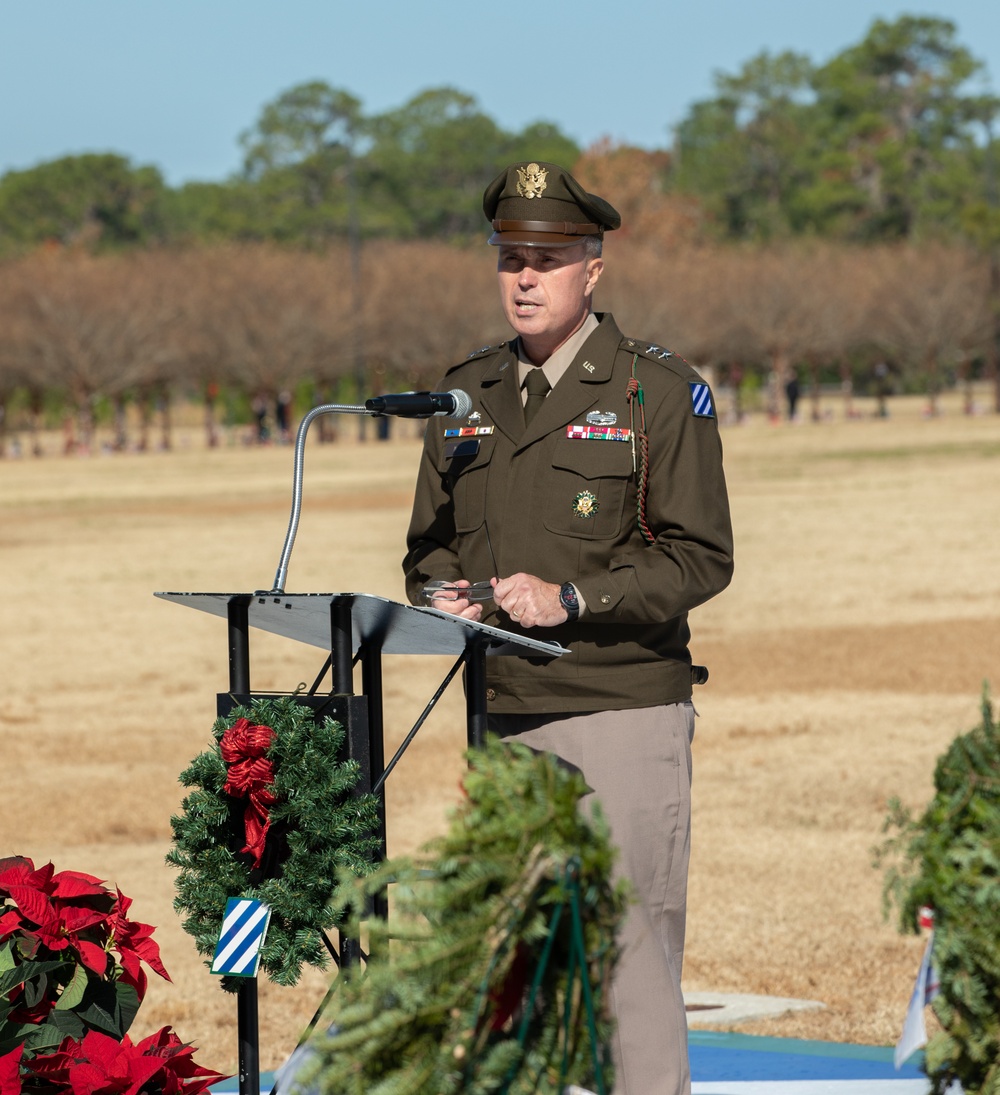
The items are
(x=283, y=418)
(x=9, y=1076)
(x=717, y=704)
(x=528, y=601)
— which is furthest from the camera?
(x=283, y=418)

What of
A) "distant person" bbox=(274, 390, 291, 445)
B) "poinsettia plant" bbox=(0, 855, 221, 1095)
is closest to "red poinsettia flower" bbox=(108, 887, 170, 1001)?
"poinsettia plant" bbox=(0, 855, 221, 1095)

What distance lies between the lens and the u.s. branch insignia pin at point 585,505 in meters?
3.60

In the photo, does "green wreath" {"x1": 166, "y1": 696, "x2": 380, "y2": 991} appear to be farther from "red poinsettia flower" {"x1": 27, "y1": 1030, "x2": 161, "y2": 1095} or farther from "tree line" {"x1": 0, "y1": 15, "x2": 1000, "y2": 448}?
"tree line" {"x1": 0, "y1": 15, "x2": 1000, "y2": 448}

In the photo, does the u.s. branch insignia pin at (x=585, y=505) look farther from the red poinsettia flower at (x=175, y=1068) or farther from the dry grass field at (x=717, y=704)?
the red poinsettia flower at (x=175, y=1068)

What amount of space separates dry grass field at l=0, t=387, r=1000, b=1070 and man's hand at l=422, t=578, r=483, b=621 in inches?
29.9

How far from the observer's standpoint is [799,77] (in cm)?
12300

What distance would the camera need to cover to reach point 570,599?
344 centimetres

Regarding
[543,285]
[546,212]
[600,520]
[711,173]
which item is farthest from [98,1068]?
[711,173]

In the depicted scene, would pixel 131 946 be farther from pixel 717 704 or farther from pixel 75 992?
pixel 717 704

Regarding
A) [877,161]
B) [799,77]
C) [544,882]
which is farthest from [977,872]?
[799,77]

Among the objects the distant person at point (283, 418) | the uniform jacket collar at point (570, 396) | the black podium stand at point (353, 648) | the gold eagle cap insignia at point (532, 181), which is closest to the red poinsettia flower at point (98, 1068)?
the black podium stand at point (353, 648)

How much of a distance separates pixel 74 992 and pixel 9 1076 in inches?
14.0

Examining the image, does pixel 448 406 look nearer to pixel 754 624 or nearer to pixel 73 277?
pixel 754 624

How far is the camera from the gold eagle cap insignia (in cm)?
359
